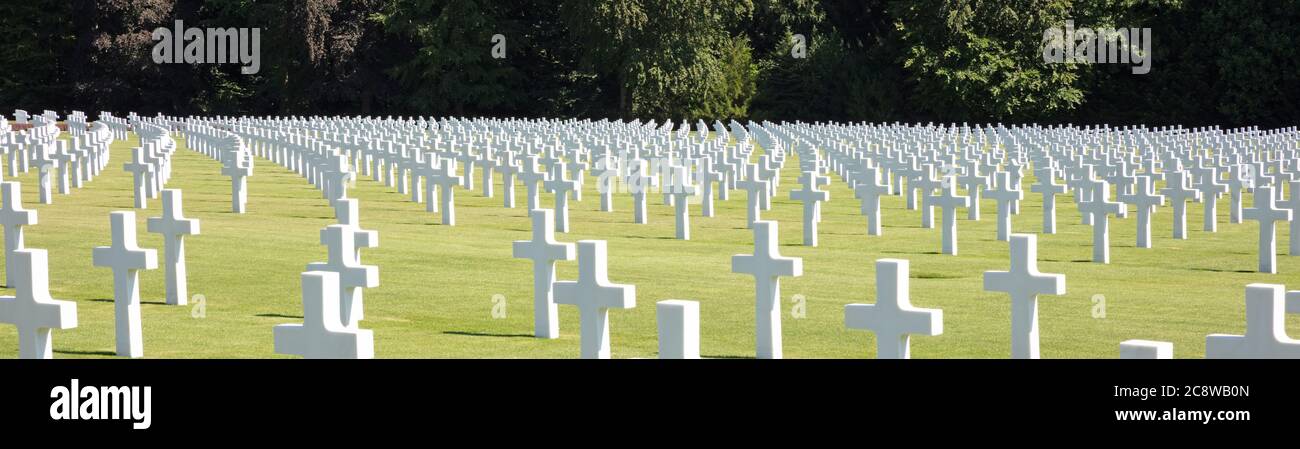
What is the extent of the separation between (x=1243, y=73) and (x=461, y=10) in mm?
28422

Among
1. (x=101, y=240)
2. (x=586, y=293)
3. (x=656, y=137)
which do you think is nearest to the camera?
(x=586, y=293)

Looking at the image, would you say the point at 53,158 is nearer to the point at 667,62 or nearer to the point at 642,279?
the point at 642,279

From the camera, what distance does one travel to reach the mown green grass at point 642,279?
9195mm

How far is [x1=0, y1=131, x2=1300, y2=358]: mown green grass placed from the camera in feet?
30.2

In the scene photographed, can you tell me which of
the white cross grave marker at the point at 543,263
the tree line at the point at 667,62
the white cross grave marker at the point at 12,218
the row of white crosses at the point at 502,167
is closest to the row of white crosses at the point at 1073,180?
the row of white crosses at the point at 502,167

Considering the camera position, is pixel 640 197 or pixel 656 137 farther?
pixel 656 137

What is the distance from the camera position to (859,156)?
26578 millimetres

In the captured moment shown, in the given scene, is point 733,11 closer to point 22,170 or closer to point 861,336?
point 22,170

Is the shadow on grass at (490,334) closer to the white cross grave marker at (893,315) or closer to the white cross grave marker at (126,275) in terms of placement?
the white cross grave marker at (126,275)

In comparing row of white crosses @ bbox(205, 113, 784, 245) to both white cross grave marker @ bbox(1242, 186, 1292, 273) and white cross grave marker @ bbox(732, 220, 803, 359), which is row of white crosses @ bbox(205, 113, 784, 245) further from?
white cross grave marker @ bbox(732, 220, 803, 359)

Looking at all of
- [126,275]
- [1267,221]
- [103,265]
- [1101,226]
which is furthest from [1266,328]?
[1101,226]

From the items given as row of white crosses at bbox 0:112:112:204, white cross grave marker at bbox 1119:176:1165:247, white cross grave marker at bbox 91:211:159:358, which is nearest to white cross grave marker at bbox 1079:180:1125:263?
white cross grave marker at bbox 1119:176:1165:247

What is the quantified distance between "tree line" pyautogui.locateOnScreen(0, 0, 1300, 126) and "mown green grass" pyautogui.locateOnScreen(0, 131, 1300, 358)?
41.0 meters
